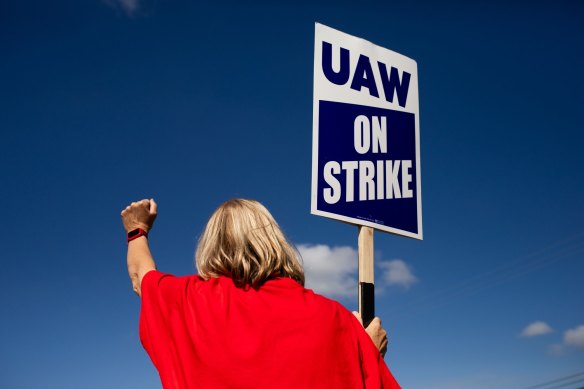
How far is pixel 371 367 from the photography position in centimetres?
223

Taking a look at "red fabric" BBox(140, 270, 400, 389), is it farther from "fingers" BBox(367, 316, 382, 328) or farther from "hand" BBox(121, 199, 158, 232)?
"fingers" BBox(367, 316, 382, 328)

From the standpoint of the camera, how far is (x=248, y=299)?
7.02 feet

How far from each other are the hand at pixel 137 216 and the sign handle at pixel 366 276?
1.41 meters

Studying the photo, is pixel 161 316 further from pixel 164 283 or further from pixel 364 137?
pixel 364 137

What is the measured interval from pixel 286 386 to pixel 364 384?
37cm

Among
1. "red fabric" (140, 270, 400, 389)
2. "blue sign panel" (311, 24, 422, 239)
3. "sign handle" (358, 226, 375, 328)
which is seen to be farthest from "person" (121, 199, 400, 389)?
"blue sign panel" (311, 24, 422, 239)

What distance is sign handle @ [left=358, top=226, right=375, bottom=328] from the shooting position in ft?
10.7

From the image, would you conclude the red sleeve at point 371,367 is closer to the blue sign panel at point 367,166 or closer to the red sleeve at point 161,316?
the red sleeve at point 161,316

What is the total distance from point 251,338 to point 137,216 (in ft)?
2.82

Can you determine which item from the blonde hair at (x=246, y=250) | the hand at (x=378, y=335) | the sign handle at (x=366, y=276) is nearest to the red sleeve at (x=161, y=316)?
the blonde hair at (x=246, y=250)

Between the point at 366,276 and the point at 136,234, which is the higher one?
the point at 366,276

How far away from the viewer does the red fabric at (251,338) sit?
6.63 feet

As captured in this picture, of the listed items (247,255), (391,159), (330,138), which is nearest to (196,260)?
(247,255)

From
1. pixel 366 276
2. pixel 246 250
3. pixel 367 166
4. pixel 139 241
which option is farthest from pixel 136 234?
pixel 367 166
